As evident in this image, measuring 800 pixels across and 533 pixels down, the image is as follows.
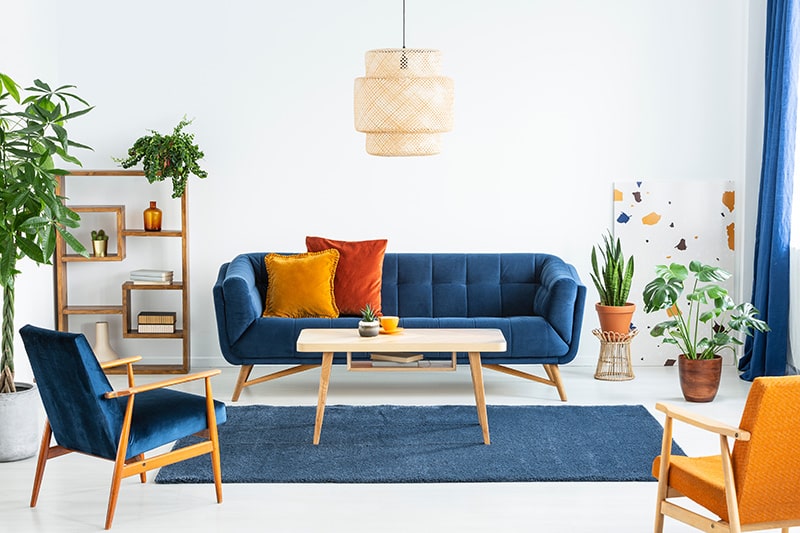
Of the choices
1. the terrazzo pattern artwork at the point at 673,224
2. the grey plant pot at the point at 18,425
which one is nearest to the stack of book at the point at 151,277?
the grey plant pot at the point at 18,425

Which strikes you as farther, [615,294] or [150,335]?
[150,335]

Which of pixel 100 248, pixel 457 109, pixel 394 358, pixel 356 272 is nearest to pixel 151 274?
pixel 100 248

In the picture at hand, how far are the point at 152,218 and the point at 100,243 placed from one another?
40 centimetres

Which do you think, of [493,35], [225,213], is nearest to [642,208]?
[493,35]

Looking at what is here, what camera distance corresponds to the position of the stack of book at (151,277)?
269 inches

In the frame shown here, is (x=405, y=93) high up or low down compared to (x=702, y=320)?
up

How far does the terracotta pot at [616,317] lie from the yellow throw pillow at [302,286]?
175 centimetres

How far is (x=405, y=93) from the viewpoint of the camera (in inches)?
198

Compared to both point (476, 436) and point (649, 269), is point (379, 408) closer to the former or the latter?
point (476, 436)

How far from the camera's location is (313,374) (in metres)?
6.89

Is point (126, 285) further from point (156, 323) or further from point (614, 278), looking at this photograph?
point (614, 278)

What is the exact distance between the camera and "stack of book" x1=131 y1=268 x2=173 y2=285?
6.83 m

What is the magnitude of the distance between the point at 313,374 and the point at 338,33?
238cm

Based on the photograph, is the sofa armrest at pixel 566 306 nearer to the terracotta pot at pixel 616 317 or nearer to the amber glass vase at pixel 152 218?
the terracotta pot at pixel 616 317
